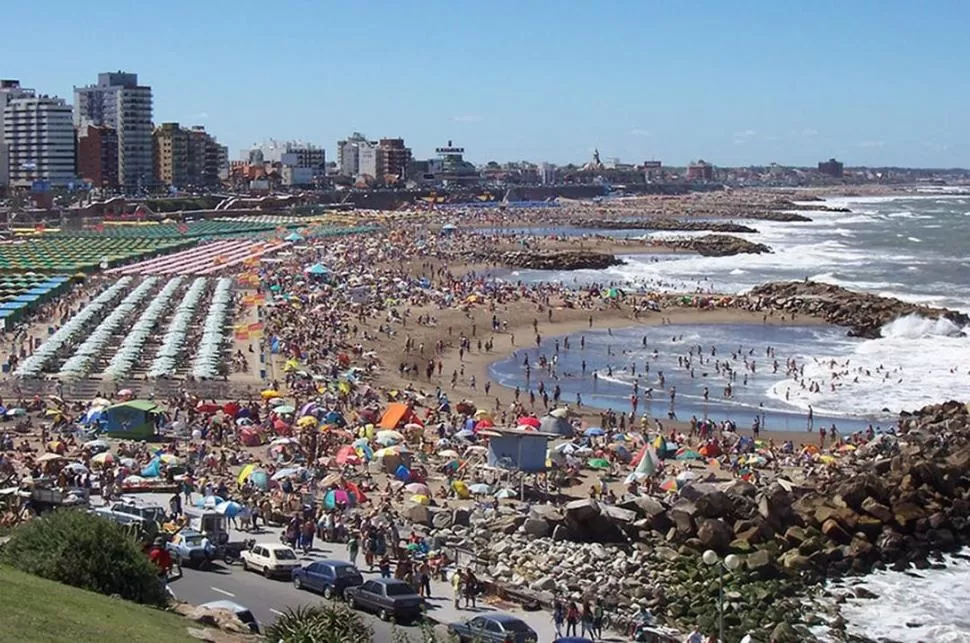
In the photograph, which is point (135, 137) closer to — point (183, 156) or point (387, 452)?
point (183, 156)

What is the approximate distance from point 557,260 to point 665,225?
44221 mm

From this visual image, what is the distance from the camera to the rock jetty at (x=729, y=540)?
56.0ft

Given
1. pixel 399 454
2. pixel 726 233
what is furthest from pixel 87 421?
pixel 726 233

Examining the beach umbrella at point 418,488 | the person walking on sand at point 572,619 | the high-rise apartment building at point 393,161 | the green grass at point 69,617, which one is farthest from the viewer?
the high-rise apartment building at point 393,161

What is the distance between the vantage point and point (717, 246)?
8725 cm

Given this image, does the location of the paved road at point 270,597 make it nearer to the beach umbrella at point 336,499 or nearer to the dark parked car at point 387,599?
the dark parked car at point 387,599

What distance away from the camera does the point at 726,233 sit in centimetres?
10438

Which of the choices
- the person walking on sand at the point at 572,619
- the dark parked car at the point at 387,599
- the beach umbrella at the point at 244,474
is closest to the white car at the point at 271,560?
the dark parked car at the point at 387,599

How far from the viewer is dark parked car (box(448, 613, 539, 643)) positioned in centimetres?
1404

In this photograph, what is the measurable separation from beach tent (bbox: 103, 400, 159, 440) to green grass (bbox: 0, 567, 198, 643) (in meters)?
13.7

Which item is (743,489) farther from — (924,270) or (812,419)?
(924,270)

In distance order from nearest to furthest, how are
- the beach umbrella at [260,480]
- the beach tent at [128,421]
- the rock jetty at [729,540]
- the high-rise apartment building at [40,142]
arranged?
the rock jetty at [729,540] < the beach umbrella at [260,480] < the beach tent at [128,421] < the high-rise apartment building at [40,142]

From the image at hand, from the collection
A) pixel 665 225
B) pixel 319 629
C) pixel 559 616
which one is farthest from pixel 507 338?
pixel 665 225

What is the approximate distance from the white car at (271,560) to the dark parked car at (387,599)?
1.43 meters
